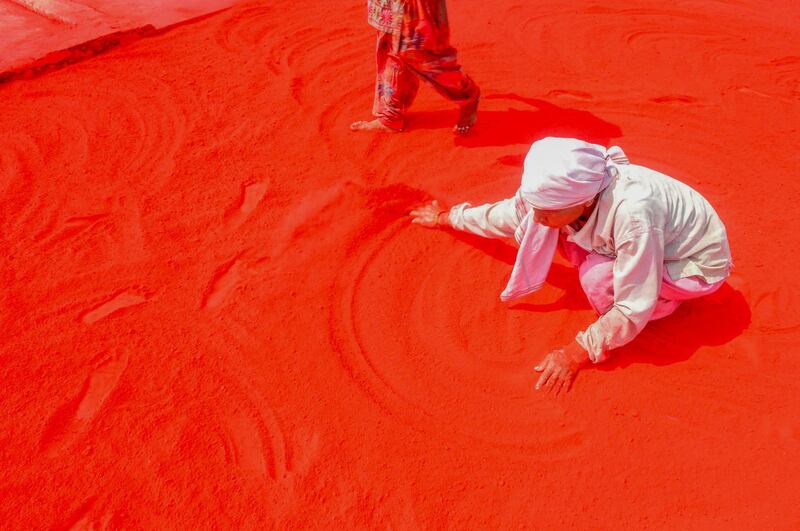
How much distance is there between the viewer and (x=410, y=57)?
146 inches

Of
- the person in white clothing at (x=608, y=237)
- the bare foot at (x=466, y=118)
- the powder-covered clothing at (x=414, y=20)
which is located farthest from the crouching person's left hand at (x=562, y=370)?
the powder-covered clothing at (x=414, y=20)

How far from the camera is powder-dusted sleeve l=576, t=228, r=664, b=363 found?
8.05 ft

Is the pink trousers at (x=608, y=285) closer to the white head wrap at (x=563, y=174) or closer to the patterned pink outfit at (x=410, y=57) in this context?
the white head wrap at (x=563, y=174)

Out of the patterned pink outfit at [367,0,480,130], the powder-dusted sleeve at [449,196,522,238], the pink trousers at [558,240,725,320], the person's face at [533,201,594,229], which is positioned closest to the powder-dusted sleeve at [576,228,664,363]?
the pink trousers at [558,240,725,320]

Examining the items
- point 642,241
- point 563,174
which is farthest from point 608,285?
point 563,174

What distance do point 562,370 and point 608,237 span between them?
0.67 meters

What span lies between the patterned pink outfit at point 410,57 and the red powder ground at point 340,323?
0.25 m

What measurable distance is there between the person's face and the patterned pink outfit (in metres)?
1.60

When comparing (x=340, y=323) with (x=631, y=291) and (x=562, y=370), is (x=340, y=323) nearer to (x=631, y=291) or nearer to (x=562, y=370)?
(x=562, y=370)

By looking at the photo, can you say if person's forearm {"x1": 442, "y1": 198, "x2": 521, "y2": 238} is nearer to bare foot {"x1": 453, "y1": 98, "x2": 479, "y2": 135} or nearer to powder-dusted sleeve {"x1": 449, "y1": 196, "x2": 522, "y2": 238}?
powder-dusted sleeve {"x1": 449, "y1": 196, "x2": 522, "y2": 238}

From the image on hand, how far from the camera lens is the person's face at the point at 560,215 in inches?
98.0

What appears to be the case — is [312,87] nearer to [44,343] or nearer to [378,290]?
[378,290]

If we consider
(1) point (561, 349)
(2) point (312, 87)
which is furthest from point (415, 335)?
(2) point (312, 87)

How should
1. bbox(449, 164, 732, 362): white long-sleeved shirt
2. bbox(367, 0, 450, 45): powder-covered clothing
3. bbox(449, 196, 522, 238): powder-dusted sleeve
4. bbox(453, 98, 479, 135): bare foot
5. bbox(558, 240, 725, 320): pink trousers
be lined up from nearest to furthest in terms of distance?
bbox(449, 164, 732, 362): white long-sleeved shirt, bbox(558, 240, 725, 320): pink trousers, bbox(449, 196, 522, 238): powder-dusted sleeve, bbox(367, 0, 450, 45): powder-covered clothing, bbox(453, 98, 479, 135): bare foot
